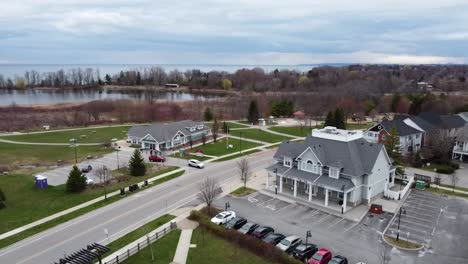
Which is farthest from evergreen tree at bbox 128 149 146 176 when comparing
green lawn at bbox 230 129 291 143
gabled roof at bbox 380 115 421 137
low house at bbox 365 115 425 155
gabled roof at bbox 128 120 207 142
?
gabled roof at bbox 380 115 421 137

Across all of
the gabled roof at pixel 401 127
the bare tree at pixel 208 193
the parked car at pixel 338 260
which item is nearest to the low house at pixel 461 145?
the gabled roof at pixel 401 127

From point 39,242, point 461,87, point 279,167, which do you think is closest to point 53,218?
point 39,242

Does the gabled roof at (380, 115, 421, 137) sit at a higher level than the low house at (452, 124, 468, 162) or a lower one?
higher

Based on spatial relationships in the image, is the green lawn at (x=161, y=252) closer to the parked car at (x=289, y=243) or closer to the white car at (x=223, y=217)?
the white car at (x=223, y=217)

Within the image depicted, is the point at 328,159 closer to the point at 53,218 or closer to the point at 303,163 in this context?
the point at 303,163

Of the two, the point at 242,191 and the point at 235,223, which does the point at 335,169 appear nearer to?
the point at 242,191

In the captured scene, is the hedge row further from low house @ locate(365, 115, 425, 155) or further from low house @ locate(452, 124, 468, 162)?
low house @ locate(452, 124, 468, 162)

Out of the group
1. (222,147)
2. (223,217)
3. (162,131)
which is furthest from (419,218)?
(162,131)
